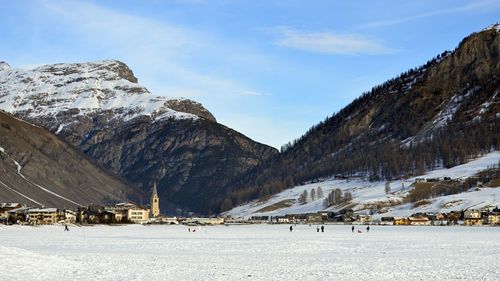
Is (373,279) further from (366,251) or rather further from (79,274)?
(366,251)

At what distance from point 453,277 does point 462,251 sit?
90.4 feet

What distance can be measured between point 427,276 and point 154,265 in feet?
62.1

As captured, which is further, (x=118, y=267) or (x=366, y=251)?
(x=366, y=251)

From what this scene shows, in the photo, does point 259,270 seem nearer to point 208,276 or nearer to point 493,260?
point 208,276

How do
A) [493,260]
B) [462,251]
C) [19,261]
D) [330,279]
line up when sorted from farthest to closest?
[462,251], [493,260], [19,261], [330,279]

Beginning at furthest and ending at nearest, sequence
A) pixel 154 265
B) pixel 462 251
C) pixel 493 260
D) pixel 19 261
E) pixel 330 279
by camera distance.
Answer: pixel 462 251
pixel 493 260
pixel 154 265
pixel 19 261
pixel 330 279

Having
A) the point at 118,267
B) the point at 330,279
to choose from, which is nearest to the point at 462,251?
the point at 330,279

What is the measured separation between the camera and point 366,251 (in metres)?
73.6

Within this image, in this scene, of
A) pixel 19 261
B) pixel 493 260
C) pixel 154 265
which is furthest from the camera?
pixel 493 260

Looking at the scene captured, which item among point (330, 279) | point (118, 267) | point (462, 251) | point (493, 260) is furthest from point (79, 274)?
point (462, 251)

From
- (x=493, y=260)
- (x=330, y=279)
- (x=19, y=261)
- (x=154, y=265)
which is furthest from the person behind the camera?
(x=493, y=260)

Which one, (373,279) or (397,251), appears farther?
(397,251)

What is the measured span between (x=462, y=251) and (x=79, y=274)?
41.4 meters

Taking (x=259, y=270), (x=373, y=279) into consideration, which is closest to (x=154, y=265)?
(x=259, y=270)
